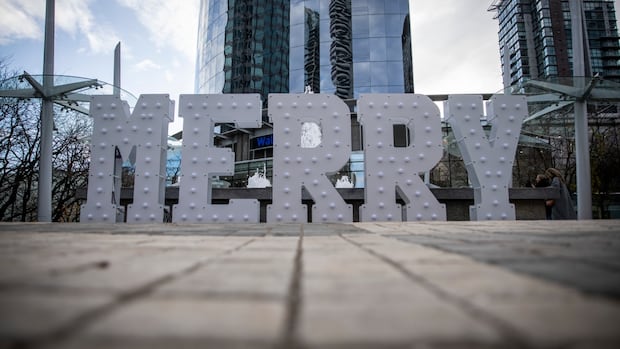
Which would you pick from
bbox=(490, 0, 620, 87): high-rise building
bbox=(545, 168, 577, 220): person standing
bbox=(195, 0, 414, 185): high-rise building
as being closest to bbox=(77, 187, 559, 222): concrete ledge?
bbox=(545, 168, 577, 220): person standing

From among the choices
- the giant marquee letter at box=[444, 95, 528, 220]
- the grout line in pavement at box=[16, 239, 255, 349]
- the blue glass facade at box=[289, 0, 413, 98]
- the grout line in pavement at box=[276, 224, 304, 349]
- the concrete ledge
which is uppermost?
the blue glass facade at box=[289, 0, 413, 98]

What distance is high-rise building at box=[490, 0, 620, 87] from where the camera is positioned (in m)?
45.2

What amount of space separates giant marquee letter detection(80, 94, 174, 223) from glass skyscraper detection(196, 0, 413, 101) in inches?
880

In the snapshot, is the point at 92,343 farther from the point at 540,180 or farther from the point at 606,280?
the point at 540,180

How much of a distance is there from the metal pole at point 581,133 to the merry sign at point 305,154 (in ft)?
6.47

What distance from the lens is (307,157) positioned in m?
6.39

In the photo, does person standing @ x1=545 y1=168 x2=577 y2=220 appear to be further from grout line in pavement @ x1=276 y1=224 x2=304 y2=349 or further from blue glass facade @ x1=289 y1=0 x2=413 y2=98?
blue glass facade @ x1=289 y1=0 x2=413 y2=98

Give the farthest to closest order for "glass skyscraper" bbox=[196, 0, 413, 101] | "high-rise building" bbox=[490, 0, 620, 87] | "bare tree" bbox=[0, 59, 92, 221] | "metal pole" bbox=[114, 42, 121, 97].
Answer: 1. "high-rise building" bbox=[490, 0, 620, 87]
2. "glass skyscraper" bbox=[196, 0, 413, 101]
3. "bare tree" bbox=[0, 59, 92, 221]
4. "metal pole" bbox=[114, 42, 121, 97]

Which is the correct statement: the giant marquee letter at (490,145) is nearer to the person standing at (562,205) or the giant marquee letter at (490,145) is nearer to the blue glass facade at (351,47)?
the person standing at (562,205)

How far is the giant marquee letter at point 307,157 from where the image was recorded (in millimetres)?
6250

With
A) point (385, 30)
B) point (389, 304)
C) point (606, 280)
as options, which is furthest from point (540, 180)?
point (385, 30)

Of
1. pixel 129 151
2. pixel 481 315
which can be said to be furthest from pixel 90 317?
pixel 129 151

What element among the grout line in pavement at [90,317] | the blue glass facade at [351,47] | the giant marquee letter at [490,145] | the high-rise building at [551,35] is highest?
the high-rise building at [551,35]

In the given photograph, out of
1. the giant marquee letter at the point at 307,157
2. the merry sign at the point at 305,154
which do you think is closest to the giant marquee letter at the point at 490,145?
the merry sign at the point at 305,154
